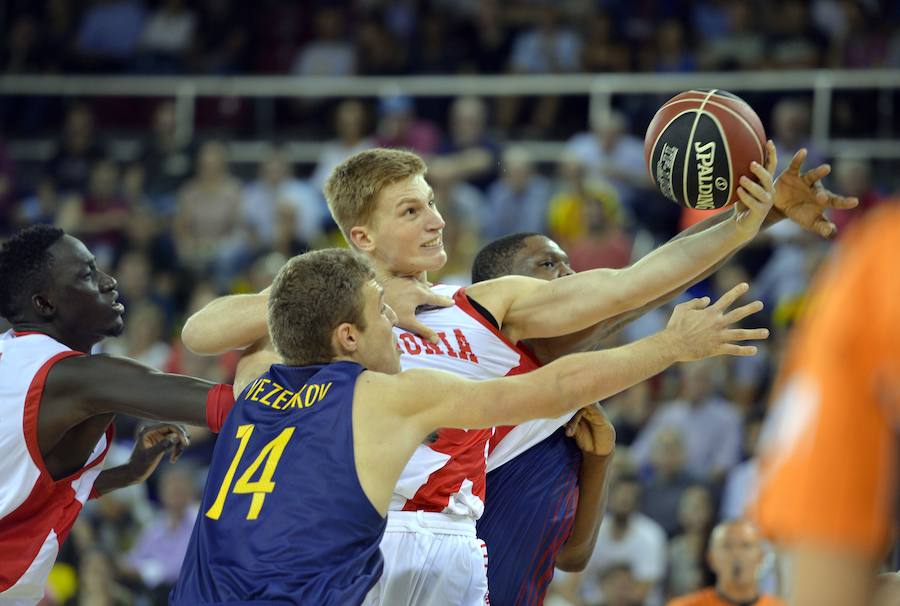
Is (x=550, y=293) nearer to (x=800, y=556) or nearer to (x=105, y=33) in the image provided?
(x=800, y=556)

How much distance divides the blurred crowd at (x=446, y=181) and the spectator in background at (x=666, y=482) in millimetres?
17

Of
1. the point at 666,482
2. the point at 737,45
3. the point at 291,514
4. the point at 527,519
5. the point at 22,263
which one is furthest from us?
the point at 737,45

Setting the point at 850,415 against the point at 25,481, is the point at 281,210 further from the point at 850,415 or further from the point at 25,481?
the point at 850,415

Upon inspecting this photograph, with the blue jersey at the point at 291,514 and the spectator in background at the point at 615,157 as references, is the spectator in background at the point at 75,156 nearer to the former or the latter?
the spectator in background at the point at 615,157

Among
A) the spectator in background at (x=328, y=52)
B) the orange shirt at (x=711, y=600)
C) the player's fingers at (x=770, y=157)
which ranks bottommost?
the orange shirt at (x=711, y=600)

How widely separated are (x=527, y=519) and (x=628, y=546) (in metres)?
4.42

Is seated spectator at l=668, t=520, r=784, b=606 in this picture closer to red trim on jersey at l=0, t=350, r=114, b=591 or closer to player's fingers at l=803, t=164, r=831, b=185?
player's fingers at l=803, t=164, r=831, b=185

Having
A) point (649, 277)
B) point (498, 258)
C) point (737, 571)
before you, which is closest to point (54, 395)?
point (498, 258)

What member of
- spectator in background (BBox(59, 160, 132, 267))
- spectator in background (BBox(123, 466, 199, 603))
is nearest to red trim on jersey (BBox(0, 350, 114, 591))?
spectator in background (BBox(123, 466, 199, 603))

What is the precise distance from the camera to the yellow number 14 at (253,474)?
12.1ft

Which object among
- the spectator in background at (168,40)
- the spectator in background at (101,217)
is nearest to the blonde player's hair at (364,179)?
the spectator in background at (101,217)

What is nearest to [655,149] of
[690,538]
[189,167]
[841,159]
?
[690,538]

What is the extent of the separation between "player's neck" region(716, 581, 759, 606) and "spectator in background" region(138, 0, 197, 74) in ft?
32.9

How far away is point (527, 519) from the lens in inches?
200
